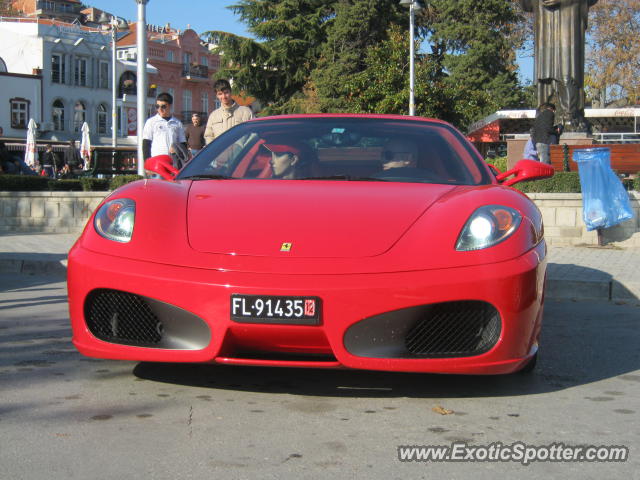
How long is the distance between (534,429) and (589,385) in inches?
39.1

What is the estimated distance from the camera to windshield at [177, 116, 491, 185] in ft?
15.6

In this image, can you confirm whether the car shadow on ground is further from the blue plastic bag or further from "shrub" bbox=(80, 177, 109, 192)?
"shrub" bbox=(80, 177, 109, 192)

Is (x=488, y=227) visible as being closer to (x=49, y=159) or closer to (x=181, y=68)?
(x=49, y=159)

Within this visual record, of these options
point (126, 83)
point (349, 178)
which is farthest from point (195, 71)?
point (349, 178)

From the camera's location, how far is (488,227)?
12.9 feet

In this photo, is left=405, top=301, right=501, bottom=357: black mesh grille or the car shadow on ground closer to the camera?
left=405, top=301, right=501, bottom=357: black mesh grille

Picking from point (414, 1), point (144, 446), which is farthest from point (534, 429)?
point (414, 1)

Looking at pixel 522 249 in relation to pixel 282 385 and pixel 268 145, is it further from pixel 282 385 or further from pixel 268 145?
pixel 268 145

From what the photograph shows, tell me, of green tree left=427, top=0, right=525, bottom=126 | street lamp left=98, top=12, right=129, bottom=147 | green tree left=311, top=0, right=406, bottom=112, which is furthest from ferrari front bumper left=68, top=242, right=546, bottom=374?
green tree left=427, top=0, right=525, bottom=126

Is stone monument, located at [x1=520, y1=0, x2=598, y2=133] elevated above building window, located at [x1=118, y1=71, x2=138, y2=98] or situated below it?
below

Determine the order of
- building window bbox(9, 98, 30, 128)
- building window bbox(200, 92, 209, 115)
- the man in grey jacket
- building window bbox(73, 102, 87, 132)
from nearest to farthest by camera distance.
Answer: the man in grey jacket, building window bbox(9, 98, 30, 128), building window bbox(73, 102, 87, 132), building window bbox(200, 92, 209, 115)

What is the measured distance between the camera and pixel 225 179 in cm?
470

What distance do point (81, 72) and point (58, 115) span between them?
4882 millimetres

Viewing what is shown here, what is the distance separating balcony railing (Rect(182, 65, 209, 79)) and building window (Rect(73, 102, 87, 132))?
64.3ft
